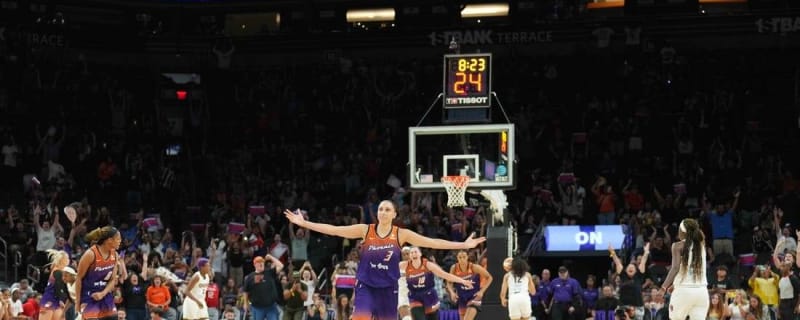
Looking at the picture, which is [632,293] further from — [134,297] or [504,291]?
[134,297]

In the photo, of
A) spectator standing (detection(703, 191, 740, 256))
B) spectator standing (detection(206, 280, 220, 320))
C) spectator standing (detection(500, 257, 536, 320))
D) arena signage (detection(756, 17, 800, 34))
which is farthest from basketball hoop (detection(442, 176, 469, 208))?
arena signage (detection(756, 17, 800, 34))

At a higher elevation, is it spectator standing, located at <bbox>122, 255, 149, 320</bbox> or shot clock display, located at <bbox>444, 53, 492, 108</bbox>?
shot clock display, located at <bbox>444, 53, 492, 108</bbox>

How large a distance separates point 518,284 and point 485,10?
23.2m

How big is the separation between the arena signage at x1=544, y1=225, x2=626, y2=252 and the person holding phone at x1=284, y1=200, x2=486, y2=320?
53.7 feet

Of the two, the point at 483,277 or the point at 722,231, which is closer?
the point at 483,277

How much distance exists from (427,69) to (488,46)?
2541mm

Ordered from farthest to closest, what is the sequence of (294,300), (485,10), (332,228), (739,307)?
(485,10) < (294,300) < (739,307) < (332,228)

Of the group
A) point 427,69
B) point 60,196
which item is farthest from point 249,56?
point 60,196

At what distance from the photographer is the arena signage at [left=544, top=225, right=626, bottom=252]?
30594 millimetres

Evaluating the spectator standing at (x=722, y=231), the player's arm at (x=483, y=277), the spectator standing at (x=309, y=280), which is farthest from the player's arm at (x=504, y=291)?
the spectator standing at (x=722, y=231)

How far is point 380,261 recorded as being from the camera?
1458cm

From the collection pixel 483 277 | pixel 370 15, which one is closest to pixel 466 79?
pixel 483 277

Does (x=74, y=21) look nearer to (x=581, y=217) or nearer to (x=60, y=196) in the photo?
(x=60, y=196)

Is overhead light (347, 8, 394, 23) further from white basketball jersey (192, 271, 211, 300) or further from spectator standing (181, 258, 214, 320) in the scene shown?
white basketball jersey (192, 271, 211, 300)
